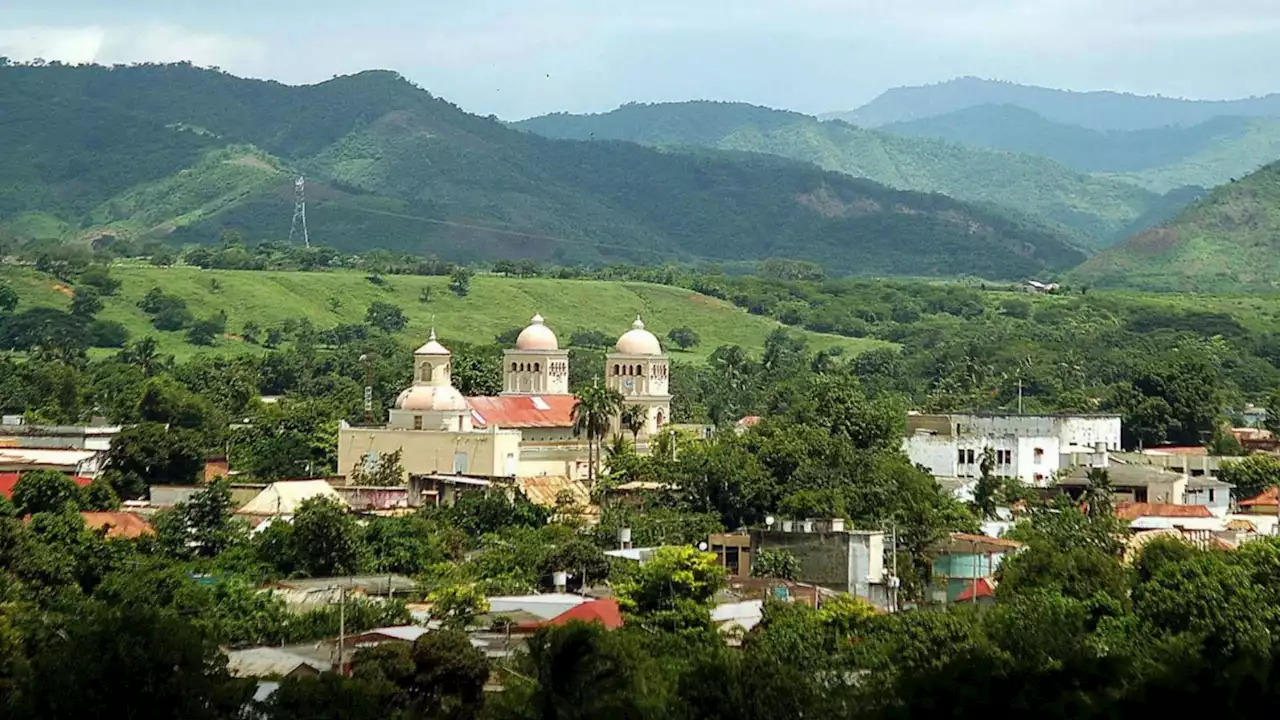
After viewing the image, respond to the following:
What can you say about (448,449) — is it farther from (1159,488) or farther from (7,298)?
(7,298)

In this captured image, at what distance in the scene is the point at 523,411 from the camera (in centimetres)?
8650

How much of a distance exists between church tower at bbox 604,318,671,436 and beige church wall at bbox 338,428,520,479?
9.33 metres

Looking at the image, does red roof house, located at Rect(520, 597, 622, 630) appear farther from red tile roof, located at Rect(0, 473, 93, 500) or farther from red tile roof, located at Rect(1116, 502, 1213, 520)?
red tile roof, located at Rect(0, 473, 93, 500)

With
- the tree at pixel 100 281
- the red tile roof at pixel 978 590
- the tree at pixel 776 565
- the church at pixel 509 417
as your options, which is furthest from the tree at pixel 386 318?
the red tile roof at pixel 978 590

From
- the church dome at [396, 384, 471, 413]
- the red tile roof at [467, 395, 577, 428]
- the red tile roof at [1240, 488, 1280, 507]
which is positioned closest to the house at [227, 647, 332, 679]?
the church dome at [396, 384, 471, 413]

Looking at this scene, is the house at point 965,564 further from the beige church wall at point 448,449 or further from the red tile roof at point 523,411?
the red tile roof at point 523,411

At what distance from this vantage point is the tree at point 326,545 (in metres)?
62.3

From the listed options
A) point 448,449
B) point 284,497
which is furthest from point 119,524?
point 448,449

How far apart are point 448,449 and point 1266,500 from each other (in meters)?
23.8

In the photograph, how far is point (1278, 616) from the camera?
47750 mm

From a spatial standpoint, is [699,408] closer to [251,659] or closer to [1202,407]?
[1202,407]

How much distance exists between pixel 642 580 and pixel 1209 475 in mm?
39105

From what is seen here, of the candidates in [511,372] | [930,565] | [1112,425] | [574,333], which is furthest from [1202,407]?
[574,333]

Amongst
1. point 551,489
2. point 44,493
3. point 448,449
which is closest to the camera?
point 44,493
